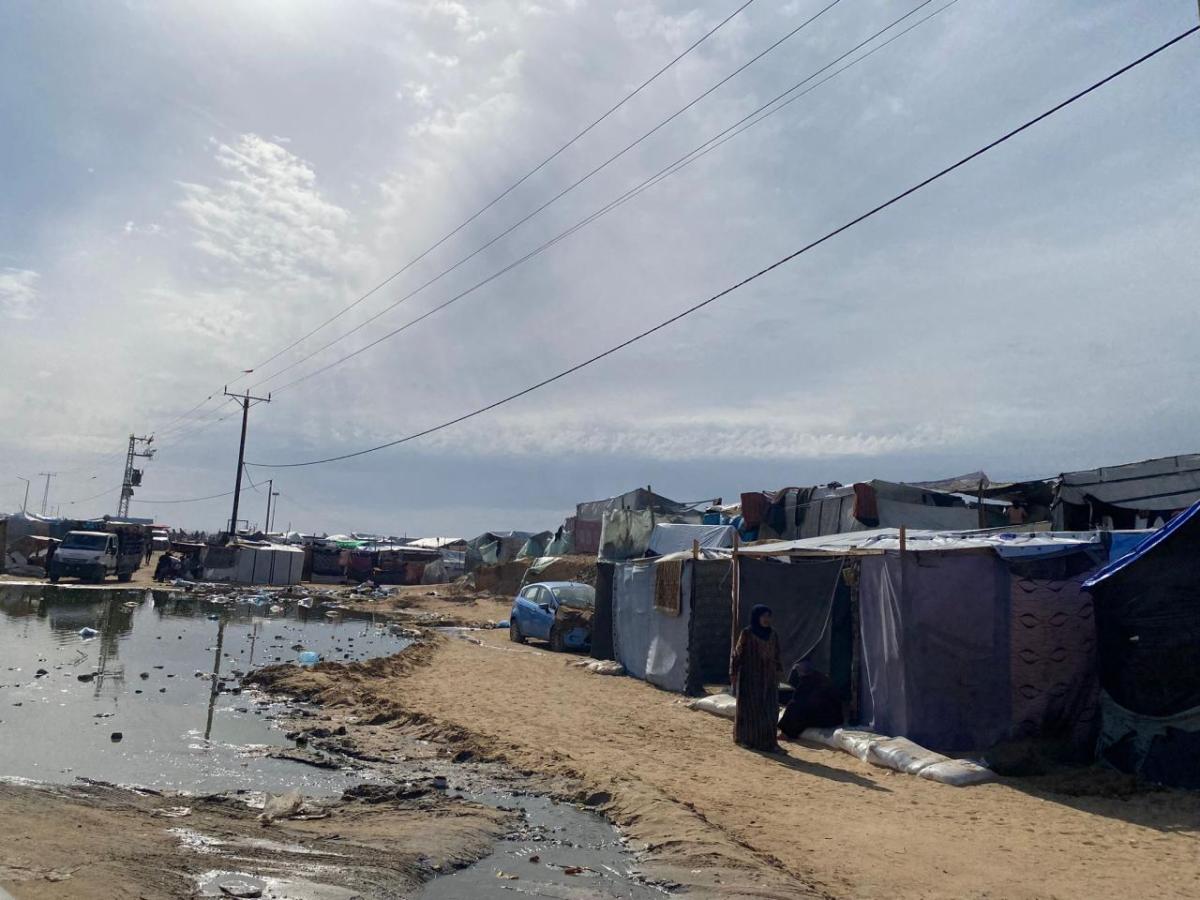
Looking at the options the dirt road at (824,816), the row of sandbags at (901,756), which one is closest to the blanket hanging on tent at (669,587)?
the dirt road at (824,816)

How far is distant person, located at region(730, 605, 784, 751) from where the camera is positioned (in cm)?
1047

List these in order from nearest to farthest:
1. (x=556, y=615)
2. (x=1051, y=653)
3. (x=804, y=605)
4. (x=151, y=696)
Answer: (x=1051, y=653) → (x=151, y=696) → (x=804, y=605) → (x=556, y=615)

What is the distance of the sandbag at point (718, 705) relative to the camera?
12.6 metres

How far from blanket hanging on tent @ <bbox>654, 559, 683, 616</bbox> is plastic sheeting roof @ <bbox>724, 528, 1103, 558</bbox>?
237cm

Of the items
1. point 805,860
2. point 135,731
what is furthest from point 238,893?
point 135,731

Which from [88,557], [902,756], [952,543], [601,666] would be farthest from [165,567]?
[902,756]

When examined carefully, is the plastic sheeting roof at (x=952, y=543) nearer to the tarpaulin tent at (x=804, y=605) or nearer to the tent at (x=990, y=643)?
the tent at (x=990, y=643)

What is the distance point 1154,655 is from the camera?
8.78 metres

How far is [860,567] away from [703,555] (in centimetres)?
359

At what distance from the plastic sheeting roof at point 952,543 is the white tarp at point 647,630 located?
2.62 meters

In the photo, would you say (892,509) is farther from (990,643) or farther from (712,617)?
(990,643)

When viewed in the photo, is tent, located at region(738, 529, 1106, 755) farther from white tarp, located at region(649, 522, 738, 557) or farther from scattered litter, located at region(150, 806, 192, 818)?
white tarp, located at region(649, 522, 738, 557)

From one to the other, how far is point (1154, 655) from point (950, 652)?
6.63ft

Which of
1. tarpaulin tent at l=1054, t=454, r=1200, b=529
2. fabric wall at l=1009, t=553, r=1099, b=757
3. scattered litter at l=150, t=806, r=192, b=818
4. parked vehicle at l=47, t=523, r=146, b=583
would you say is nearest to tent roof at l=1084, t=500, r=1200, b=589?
fabric wall at l=1009, t=553, r=1099, b=757
